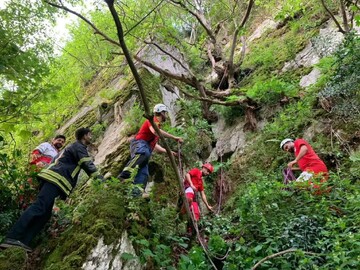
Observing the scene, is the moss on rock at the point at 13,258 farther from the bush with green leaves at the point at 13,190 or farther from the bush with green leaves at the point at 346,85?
the bush with green leaves at the point at 346,85

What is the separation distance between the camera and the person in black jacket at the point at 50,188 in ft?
13.5

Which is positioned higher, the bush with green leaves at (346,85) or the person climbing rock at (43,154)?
the person climbing rock at (43,154)

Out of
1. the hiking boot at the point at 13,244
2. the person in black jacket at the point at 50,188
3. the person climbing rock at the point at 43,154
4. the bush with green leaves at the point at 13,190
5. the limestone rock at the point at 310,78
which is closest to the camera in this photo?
the hiking boot at the point at 13,244

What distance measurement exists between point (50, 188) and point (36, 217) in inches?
16.7

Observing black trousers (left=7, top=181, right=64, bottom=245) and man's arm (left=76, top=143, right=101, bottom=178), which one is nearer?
black trousers (left=7, top=181, right=64, bottom=245)

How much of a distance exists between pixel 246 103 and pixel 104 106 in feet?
15.5

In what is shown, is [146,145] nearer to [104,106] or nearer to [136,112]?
[136,112]

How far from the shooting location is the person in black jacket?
4129mm

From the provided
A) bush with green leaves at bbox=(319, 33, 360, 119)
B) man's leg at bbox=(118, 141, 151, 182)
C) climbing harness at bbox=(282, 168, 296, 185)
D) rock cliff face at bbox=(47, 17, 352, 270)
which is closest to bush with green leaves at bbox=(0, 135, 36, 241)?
man's leg at bbox=(118, 141, 151, 182)

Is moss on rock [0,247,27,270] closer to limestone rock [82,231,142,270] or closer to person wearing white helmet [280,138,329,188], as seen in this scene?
limestone rock [82,231,142,270]

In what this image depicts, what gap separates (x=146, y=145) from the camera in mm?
5699

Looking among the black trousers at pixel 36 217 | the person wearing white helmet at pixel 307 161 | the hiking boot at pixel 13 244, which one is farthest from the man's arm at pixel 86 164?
the person wearing white helmet at pixel 307 161

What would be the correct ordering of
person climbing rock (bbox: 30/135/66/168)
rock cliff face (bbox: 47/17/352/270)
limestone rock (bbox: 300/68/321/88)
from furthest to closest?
limestone rock (bbox: 300/68/321/88) → rock cliff face (bbox: 47/17/352/270) → person climbing rock (bbox: 30/135/66/168)

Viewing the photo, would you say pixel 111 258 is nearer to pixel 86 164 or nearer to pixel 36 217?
pixel 36 217
